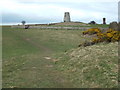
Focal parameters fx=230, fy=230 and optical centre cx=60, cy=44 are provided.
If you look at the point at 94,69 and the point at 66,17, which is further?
the point at 66,17

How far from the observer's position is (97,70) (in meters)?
14.3

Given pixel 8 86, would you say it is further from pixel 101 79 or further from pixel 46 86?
pixel 101 79

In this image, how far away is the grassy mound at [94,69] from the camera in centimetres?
1261

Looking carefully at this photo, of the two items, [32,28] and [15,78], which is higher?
[32,28]

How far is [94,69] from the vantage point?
573 inches

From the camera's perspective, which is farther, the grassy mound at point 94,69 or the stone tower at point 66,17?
the stone tower at point 66,17

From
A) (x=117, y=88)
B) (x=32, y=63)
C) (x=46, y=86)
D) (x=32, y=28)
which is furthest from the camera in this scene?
(x=32, y=28)

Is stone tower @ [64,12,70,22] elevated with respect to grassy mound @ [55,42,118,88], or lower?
elevated

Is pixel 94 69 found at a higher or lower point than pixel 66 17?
lower

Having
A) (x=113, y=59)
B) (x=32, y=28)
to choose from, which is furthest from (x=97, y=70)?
(x=32, y=28)

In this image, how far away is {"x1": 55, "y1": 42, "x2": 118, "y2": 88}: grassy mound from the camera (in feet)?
41.4

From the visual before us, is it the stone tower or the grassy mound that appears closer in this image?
the grassy mound

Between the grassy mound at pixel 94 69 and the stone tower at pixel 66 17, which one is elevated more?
the stone tower at pixel 66 17

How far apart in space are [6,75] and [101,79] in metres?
6.25
